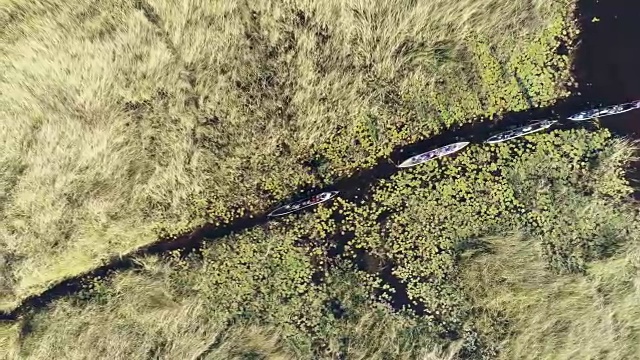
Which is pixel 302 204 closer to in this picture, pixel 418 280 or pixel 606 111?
pixel 418 280

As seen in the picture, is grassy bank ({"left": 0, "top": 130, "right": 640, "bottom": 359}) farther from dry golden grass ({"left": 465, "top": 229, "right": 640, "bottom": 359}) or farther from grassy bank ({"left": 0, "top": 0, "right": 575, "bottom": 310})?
grassy bank ({"left": 0, "top": 0, "right": 575, "bottom": 310})

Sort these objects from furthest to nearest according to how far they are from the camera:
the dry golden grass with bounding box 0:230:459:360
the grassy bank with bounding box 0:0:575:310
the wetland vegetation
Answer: the dry golden grass with bounding box 0:230:459:360
the wetland vegetation
the grassy bank with bounding box 0:0:575:310

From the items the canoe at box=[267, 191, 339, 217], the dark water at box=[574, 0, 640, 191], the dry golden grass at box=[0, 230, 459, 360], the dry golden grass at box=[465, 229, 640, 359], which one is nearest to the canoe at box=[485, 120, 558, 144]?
the dark water at box=[574, 0, 640, 191]

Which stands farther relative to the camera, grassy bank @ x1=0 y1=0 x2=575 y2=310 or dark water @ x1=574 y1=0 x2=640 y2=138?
dark water @ x1=574 y1=0 x2=640 y2=138

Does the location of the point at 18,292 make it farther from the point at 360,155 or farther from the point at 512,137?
the point at 512,137

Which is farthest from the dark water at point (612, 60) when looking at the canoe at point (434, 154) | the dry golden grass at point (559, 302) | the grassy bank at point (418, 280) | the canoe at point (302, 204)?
the canoe at point (302, 204)

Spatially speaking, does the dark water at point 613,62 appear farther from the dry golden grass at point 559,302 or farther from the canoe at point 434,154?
the canoe at point 434,154

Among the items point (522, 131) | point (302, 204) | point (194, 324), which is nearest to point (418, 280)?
point (302, 204)
